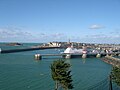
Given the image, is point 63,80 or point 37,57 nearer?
point 63,80

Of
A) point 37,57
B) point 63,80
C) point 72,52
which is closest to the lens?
point 63,80

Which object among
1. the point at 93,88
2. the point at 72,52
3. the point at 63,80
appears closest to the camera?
the point at 63,80

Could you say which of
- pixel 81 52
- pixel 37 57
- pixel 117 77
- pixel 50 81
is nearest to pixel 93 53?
pixel 81 52

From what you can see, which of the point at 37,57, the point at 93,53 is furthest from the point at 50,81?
the point at 93,53

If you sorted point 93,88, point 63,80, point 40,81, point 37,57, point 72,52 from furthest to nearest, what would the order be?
point 72,52 → point 37,57 → point 40,81 → point 93,88 → point 63,80

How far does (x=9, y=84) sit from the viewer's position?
4522 centimetres

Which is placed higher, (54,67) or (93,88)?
(54,67)

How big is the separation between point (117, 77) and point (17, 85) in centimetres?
1896

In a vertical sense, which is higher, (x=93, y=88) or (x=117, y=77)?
(x=117, y=77)

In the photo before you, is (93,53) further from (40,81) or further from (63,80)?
(63,80)

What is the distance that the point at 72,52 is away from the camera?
120m

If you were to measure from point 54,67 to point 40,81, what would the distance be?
19.2 metres

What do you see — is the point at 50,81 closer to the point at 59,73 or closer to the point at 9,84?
the point at 9,84

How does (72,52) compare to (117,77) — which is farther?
(72,52)
